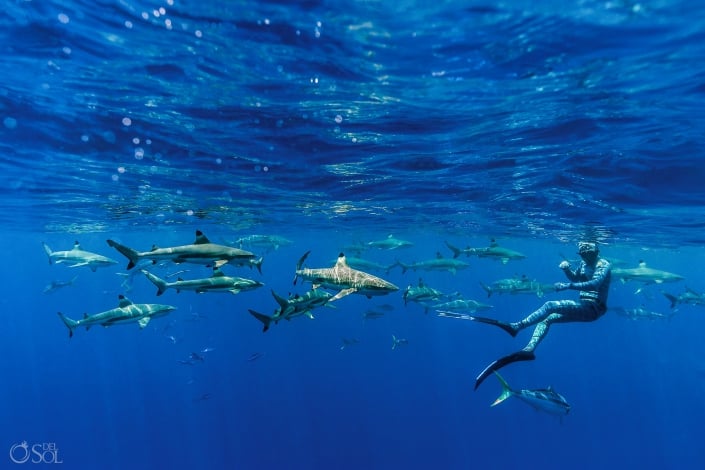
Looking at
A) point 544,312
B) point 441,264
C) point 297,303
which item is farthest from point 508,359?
point 441,264

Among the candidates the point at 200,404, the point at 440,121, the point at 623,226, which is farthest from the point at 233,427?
the point at 440,121

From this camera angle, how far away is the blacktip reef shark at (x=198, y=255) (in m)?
8.58

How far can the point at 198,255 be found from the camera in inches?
348

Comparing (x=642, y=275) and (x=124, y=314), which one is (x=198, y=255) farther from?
(x=642, y=275)

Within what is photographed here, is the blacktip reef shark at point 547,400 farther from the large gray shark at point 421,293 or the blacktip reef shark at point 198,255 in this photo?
the blacktip reef shark at point 198,255

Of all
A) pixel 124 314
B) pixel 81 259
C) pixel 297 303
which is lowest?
pixel 124 314

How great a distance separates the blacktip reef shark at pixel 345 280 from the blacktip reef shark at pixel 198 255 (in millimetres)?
1281

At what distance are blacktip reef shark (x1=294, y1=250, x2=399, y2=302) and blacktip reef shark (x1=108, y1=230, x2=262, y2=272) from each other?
128cm

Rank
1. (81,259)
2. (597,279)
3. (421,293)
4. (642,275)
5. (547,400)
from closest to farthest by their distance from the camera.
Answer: (597,279) < (547,400) < (421,293) < (81,259) < (642,275)

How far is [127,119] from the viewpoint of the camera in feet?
42.0

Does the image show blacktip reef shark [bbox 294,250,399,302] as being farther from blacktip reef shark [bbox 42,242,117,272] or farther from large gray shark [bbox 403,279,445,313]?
blacktip reef shark [bbox 42,242,117,272]

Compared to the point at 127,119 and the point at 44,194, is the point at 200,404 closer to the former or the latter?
the point at 44,194

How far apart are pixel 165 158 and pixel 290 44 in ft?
33.7

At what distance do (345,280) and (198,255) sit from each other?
3054mm
